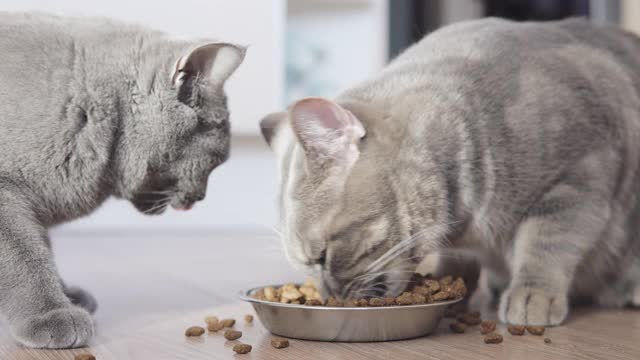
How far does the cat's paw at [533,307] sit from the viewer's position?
5.43 ft

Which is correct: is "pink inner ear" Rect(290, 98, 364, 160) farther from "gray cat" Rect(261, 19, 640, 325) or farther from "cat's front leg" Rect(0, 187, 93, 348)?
"cat's front leg" Rect(0, 187, 93, 348)

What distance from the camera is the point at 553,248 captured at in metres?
1.70

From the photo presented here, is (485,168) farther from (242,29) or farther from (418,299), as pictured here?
(242,29)

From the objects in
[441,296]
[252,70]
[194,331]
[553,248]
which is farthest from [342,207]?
[252,70]

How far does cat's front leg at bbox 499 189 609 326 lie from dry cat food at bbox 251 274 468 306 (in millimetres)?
110

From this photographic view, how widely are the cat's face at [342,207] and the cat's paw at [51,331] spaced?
38 centimetres

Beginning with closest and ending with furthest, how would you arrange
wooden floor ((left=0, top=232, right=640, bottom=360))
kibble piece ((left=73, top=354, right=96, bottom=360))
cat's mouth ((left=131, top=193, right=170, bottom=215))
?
kibble piece ((left=73, top=354, right=96, bottom=360)) → wooden floor ((left=0, top=232, right=640, bottom=360)) → cat's mouth ((left=131, top=193, right=170, bottom=215))

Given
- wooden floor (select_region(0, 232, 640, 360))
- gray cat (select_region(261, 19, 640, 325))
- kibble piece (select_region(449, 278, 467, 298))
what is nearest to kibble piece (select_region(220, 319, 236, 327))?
wooden floor (select_region(0, 232, 640, 360))

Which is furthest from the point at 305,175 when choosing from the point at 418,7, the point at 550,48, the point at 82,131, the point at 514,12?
the point at 418,7

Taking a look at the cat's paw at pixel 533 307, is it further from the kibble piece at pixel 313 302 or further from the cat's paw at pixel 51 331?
the cat's paw at pixel 51 331

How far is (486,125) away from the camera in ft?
5.45

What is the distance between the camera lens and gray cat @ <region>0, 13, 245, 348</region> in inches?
59.0

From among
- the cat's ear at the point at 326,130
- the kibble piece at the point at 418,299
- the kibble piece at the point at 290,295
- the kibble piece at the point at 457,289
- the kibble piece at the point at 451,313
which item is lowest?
the kibble piece at the point at 451,313

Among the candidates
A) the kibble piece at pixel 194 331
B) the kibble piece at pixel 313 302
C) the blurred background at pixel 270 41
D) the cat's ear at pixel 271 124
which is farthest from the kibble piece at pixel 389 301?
the blurred background at pixel 270 41
